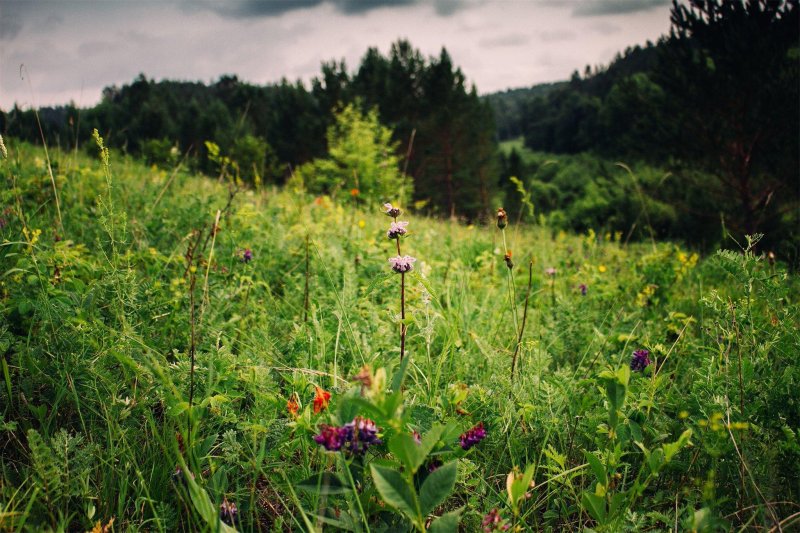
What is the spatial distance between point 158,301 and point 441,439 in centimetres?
136

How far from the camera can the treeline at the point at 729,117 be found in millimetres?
8750

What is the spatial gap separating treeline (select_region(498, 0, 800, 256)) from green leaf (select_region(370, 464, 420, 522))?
932 cm

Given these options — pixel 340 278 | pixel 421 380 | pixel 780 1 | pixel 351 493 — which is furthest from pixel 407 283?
pixel 780 1

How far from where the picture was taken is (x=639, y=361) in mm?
1635

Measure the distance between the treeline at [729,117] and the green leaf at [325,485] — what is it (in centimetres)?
933

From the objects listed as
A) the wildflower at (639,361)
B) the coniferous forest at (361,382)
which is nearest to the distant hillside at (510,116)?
the coniferous forest at (361,382)

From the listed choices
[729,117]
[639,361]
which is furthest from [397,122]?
[639,361]

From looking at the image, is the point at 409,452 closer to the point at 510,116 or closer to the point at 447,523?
the point at 447,523

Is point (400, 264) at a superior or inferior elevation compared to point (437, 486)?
superior

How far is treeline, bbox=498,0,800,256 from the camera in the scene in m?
8.75

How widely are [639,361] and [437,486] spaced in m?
1.09

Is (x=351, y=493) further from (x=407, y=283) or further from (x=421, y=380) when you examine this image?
(x=407, y=283)

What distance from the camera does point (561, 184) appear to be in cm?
4522

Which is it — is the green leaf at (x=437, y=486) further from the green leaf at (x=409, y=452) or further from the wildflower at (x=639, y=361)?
the wildflower at (x=639, y=361)
